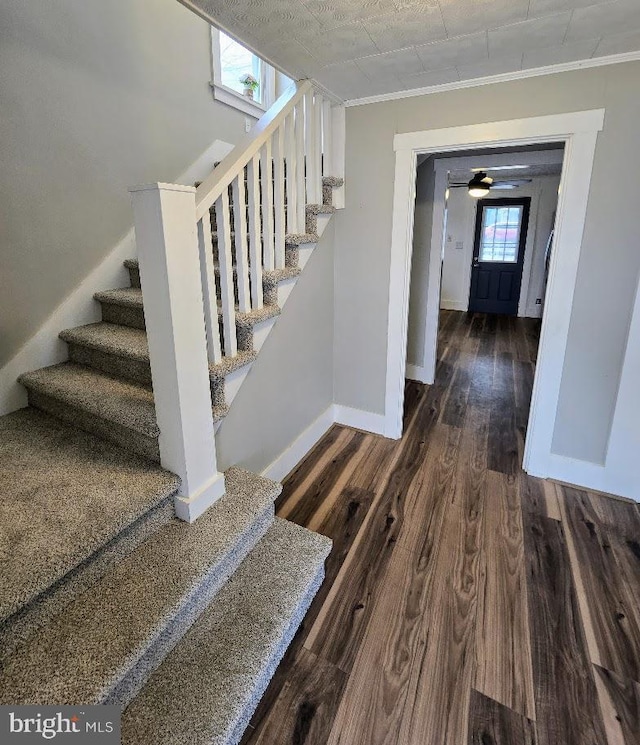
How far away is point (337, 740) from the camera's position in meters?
1.17

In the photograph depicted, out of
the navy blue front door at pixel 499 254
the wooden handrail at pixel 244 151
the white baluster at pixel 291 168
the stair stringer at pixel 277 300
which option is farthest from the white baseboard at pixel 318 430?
the navy blue front door at pixel 499 254

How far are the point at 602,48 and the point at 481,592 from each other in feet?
7.89

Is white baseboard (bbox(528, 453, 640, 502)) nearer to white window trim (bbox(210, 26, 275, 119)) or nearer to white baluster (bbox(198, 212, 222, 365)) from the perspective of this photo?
white baluster (bbox(198, 212, 222, 365))

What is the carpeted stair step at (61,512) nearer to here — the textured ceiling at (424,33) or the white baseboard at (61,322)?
the white baseboard at (61,322)

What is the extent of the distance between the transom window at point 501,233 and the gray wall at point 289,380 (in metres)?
5.77

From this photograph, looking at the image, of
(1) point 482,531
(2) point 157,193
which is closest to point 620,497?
(1) point 482,531

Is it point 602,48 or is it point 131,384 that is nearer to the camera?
point 602,48

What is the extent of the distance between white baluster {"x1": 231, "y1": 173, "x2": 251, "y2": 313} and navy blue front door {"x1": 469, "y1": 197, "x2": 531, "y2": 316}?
265 inches

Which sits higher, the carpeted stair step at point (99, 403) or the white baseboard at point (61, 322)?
the white baseboard at point (61, 322)

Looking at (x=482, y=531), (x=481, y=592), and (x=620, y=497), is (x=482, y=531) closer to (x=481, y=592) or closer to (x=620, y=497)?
(x=481, y=592)

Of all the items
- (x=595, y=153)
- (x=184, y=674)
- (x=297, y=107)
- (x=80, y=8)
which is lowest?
(x=184, y=674)

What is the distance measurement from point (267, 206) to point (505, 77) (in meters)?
1.39

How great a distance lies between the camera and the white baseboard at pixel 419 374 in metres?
3.95

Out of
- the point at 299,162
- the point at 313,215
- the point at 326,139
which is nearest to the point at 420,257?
the point at 326,139
